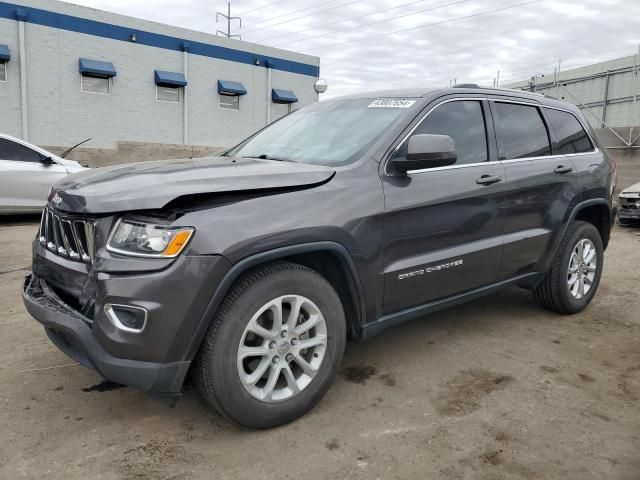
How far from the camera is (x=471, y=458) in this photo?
2475mm

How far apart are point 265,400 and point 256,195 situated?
1.00 m

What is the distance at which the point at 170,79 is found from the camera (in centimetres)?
1948

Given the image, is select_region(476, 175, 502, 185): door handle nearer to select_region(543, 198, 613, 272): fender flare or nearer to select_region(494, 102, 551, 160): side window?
select_region(494, 102, 551, 160): side window

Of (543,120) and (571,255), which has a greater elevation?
(543,120)

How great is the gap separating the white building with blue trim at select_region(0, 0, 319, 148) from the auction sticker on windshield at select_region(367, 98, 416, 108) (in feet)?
53.2

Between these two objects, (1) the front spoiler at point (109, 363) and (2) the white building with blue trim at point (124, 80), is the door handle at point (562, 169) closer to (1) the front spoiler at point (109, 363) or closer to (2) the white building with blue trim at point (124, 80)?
(1) the front spoiler at point (109, 363)

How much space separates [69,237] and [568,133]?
12.9 ft

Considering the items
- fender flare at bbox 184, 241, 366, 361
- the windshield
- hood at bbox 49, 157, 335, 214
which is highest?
the windshield

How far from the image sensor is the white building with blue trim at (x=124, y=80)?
16656 millimetres

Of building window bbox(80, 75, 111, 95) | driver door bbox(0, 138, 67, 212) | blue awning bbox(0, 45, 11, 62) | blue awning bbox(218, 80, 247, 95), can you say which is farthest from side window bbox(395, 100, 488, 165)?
blue awning bbox(218, 80, 247, 95)

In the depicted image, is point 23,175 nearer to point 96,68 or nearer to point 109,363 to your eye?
point 109,363

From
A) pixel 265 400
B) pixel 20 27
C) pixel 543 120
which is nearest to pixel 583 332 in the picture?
pixel 543 120

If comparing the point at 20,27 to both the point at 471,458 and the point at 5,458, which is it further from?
the point at 471,458

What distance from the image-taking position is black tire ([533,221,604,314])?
436 cm
